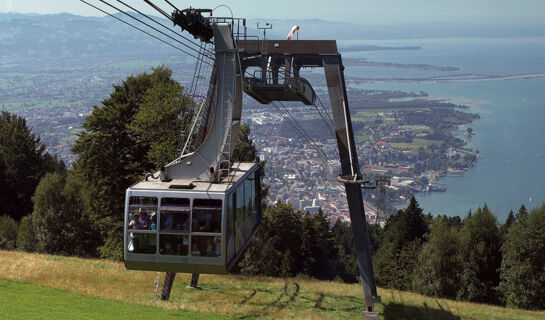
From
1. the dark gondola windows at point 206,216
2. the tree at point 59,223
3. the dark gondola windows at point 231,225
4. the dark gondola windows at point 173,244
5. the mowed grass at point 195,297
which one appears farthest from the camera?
the tree at point 59,223

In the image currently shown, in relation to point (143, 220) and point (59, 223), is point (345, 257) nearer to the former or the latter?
point (59, 223)

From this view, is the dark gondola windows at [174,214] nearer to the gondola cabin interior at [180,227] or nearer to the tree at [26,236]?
the gondola cabin interior at [180,227]

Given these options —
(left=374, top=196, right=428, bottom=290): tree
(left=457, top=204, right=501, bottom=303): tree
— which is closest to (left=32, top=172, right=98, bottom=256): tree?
(left=374, top=196, right=428, bottom=290): tree

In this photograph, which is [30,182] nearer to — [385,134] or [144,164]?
[144,164]

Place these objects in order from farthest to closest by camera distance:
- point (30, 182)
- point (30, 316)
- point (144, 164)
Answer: point (30, 182) < point (144, 164) < point (30, 316)

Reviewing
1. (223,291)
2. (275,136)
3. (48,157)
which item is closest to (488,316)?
(223,291)

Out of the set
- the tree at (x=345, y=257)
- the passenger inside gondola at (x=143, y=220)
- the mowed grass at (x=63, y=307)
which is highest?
the passenger inside gondola at (x=143, y=220)

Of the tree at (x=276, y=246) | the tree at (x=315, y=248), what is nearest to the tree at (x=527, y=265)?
the tree at (x=276, y=246)
